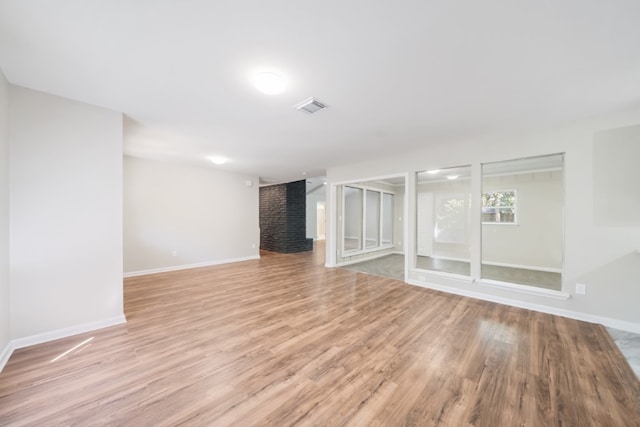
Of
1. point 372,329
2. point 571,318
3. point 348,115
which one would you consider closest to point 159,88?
point 348,115

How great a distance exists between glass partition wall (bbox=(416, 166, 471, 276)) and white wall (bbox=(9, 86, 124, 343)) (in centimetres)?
582

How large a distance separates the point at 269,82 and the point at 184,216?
4.70 meters

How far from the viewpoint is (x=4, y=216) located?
80.9 inches

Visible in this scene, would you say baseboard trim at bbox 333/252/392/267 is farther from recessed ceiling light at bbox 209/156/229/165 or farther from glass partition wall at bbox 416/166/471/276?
recessed ceiling light at bbox 209/156/229/165

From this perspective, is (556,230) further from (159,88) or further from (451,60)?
(159,88)

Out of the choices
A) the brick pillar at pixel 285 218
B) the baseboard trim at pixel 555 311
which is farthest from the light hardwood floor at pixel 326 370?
the brick pillar at pixel 285 218

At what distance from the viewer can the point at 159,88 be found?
7.34 feet

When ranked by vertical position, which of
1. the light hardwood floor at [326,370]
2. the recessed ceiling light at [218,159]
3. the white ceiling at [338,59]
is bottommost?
the light hardwood floor at [326,370]

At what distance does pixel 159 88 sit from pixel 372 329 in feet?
10.9

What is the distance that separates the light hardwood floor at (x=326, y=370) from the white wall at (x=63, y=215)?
13.1 inches

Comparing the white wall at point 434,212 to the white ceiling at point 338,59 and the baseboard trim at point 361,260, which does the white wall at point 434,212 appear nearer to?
the baseboard trim at point 361,260

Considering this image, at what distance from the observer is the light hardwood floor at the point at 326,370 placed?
1.47 metres

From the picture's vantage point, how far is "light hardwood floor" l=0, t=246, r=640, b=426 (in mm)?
1472

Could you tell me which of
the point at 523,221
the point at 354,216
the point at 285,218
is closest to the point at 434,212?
the point at 523,221
